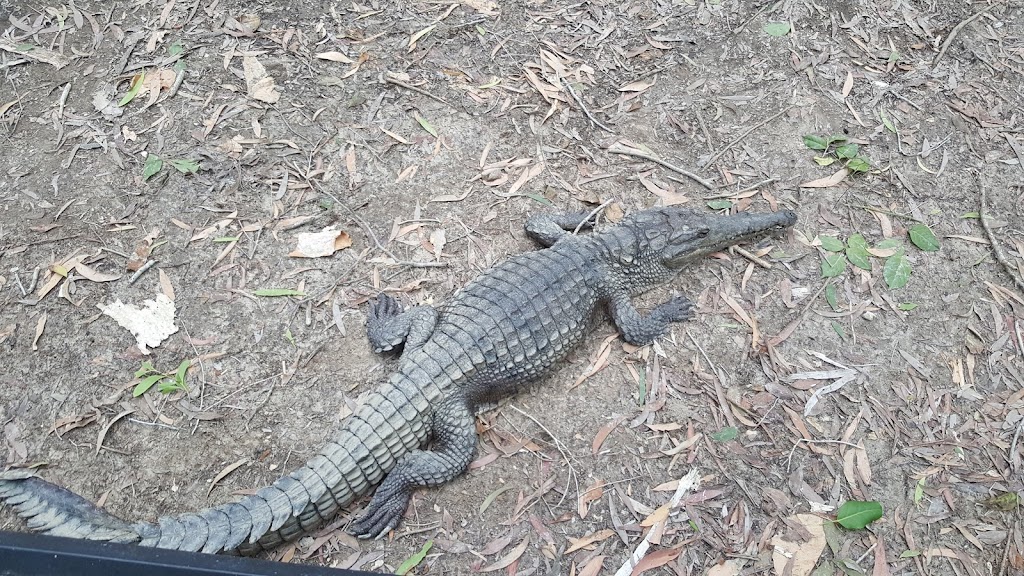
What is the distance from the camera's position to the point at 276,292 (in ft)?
11.8

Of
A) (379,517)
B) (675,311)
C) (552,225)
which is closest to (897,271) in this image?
(675,311)

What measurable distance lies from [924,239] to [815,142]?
926 millimetres

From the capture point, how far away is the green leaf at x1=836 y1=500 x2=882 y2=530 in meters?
2.91

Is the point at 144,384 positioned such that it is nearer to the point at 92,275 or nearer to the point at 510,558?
the point at 92,275

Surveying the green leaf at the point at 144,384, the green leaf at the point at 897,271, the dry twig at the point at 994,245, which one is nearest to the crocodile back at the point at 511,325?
the green leaf at the point at 144,384

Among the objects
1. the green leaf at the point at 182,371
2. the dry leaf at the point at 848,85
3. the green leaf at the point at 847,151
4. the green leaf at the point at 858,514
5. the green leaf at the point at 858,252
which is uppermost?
the dry leaf at the point at 848,85

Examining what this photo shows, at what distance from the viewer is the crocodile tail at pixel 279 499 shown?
8.36ft

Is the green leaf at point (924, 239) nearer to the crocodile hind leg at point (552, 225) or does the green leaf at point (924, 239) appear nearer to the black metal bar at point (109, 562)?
the crocodile hind leg at point (552, 225)

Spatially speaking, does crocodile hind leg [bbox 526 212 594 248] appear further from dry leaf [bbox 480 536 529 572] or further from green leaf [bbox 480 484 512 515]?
dry leaf [bbox 480 536 529 572]

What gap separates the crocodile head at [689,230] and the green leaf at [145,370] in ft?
8.91

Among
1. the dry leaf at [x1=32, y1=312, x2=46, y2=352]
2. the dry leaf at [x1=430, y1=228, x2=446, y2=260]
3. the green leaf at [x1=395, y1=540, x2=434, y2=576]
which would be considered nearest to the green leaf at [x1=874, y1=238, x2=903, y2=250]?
the dry leaf at [x1=430, y1=228, x2=446, y2=260]

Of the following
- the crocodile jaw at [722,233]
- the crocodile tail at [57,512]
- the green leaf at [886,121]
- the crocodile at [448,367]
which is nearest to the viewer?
the crocodile tail at [57,512]

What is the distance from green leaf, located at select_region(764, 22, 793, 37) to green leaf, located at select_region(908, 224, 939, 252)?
6.03 feet

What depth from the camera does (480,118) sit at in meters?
4.39
